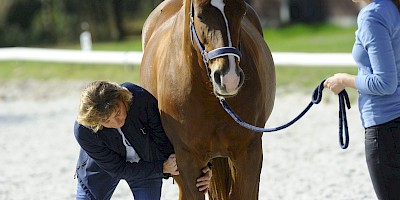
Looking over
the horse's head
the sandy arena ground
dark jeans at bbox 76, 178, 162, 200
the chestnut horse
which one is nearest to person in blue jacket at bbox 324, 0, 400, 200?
the horse's head

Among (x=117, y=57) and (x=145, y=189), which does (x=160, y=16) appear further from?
(x=117, y=57)

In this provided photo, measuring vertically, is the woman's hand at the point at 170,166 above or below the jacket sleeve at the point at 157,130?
below

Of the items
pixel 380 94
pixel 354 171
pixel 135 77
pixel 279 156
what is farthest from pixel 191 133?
pixel 135 77

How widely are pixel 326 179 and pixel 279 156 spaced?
4.03 ft

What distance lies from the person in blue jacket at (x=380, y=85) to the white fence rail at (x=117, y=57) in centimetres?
756

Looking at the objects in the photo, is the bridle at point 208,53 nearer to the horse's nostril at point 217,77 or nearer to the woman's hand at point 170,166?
the horse's nostril at point 217,77

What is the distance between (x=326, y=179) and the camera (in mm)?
6824

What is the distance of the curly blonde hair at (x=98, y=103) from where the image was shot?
14.0ft

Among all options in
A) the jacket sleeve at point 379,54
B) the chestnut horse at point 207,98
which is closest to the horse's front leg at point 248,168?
the chestnut horse at point 207,98

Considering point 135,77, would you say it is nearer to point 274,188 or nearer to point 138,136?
point 274,188

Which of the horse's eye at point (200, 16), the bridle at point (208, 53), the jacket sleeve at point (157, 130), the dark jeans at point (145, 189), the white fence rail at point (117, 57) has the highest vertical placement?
the white fence rail at point (117, 57)

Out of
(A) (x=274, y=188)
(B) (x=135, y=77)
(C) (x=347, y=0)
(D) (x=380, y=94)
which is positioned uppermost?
(C) (x=347, y=0)

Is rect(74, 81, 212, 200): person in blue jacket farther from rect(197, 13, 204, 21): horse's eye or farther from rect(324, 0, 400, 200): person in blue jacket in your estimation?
rect(324, 0, 400, 200): person in blue jacket

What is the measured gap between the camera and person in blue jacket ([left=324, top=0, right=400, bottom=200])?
3.59 metres
